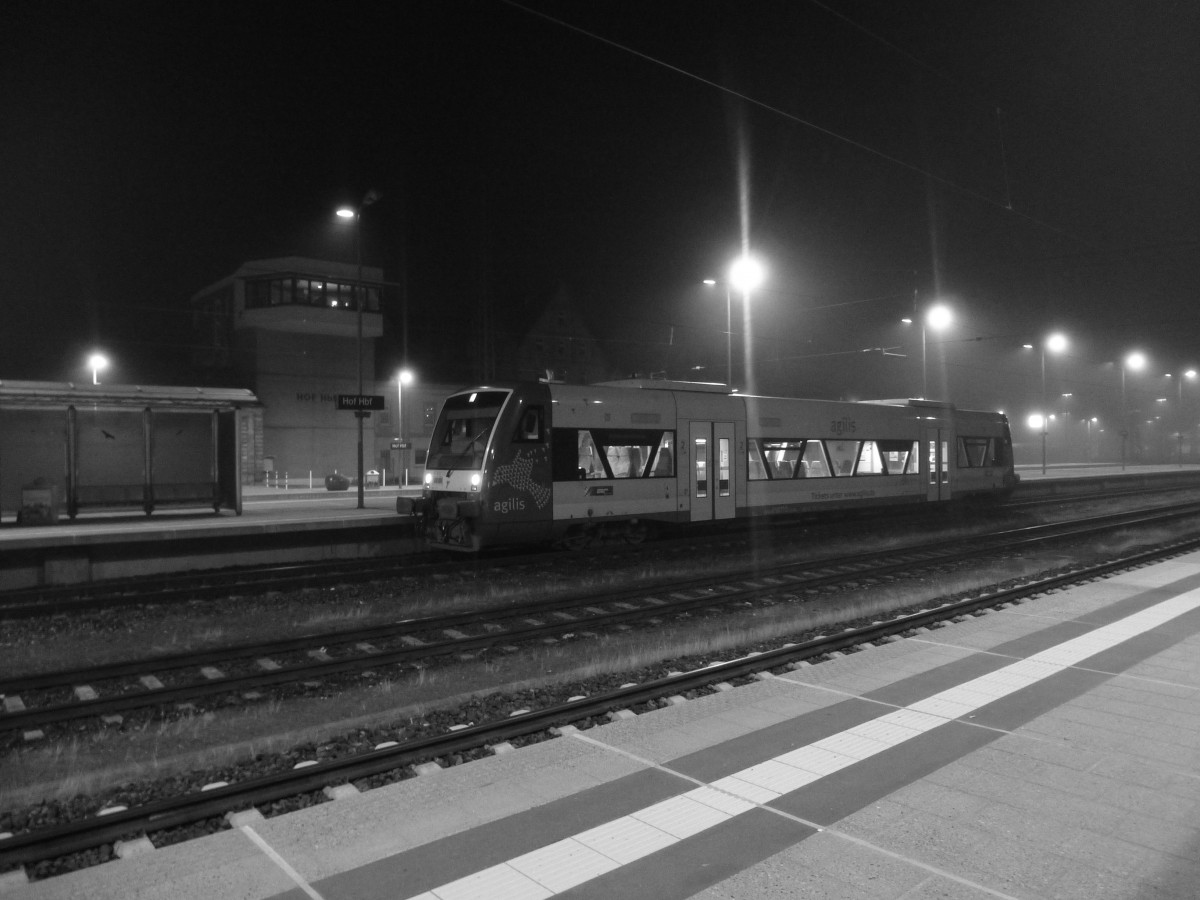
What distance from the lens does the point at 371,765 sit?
5.52 metres

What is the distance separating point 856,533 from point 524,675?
14.5 m

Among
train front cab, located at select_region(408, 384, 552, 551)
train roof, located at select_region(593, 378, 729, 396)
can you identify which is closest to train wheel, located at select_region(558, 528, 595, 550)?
train front cab, located at select_region(408, 384, 552, 551)

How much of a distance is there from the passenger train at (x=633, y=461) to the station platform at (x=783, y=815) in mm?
7893

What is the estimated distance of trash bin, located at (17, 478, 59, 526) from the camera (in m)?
17.0

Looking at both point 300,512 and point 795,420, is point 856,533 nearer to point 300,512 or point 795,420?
point 795,420

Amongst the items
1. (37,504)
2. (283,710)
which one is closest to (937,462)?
(283,710)

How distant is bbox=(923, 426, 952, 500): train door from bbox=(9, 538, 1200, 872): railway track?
1603 cm

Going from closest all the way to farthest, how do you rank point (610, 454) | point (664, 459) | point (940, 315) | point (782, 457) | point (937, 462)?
point (610, 454) → point (664, 459) → point (782, 457) → point (937, 462) → point (940, 315)

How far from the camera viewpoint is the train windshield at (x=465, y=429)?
1436 cm

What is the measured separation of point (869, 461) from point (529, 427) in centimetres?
1107

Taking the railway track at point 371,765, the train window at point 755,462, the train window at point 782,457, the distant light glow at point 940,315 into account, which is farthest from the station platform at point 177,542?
the distant light glow at point 940,315

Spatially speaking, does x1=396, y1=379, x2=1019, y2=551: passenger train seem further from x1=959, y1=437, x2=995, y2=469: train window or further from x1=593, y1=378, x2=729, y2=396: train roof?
x1=959, y1=437, x2=995, y2=469: train window

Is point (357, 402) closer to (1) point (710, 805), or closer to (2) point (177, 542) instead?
(2) point (177, 542)

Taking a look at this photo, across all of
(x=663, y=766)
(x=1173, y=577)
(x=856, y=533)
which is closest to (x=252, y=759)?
(x=663, y=766)
